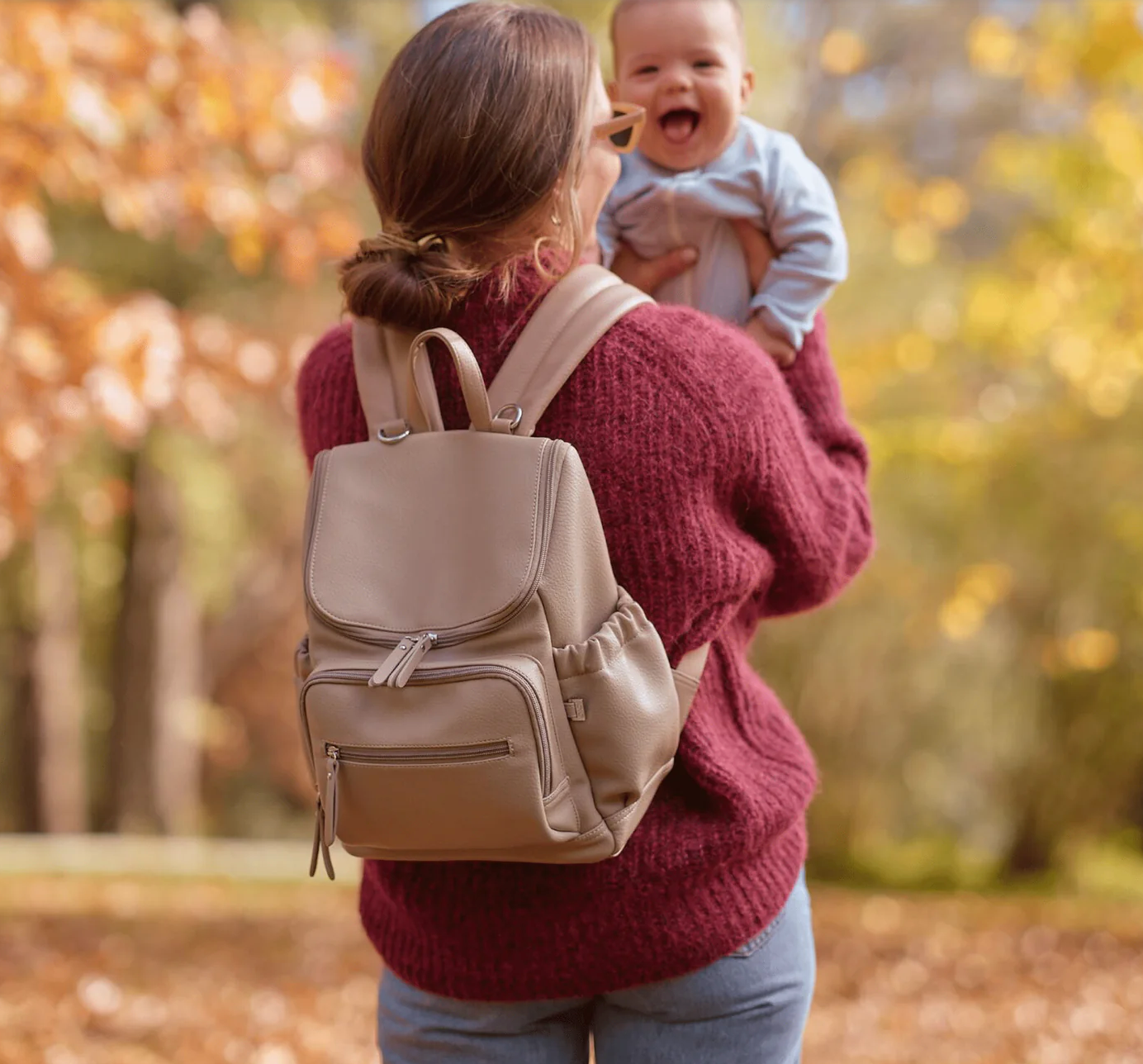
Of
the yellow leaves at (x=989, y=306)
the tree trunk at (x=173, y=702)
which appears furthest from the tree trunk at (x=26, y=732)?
the yellow leaves at (x=989, y=306)

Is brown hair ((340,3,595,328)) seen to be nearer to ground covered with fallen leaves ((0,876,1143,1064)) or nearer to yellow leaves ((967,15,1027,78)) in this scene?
ground covered with fallen leaves ((0,876,1143,1064))

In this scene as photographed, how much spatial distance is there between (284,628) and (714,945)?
13173 millimetres

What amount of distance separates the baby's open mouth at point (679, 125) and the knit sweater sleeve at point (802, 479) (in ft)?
1.00

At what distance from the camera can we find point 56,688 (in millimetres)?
12172

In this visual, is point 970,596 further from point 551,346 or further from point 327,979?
point 551,346

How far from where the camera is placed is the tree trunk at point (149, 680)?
423 inches

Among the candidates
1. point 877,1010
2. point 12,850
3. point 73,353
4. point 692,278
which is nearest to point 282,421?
point 12,850

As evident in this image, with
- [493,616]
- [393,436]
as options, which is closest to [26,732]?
[393,436]

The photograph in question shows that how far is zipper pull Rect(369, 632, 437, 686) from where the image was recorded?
3.98ft

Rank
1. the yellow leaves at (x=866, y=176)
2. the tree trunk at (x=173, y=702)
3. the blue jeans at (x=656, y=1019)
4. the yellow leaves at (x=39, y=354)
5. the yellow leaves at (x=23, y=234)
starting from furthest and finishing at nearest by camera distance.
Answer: the tree trunk at (x=173, y=702)
the yellow leaves at (x=866, y=176)
the yellow leaves at (x=39, y=354)
the yellow leaves at (x=23, y=234)
the blue jeans at (x=656, y=1019)

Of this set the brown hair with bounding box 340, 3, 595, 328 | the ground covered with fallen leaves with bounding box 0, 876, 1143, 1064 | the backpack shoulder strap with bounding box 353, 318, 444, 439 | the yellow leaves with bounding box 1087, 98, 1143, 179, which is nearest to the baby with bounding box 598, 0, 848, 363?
the brown hair with bounding box 340, 3, 595, 328

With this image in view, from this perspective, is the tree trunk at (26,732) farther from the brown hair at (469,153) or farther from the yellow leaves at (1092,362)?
the brown hair at (469,153)

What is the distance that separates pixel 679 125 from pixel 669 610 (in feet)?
2.39

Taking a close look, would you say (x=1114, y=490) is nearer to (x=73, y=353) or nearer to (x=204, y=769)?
(x=73, y=353)
